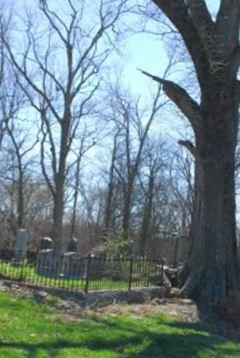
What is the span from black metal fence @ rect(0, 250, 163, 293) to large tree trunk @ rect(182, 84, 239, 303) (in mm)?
1801

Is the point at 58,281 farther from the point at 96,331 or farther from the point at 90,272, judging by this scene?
the point at 96,331

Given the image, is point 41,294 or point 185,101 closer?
point 41,294

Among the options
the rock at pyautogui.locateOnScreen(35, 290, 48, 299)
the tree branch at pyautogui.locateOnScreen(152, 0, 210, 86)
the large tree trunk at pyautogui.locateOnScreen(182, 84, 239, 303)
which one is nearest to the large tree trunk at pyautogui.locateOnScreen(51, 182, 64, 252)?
the large tree trunk at pyautogui.locateOnScreen(182, 84, 239, 303)

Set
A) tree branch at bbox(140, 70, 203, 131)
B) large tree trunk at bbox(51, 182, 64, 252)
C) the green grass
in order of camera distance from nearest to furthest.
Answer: the green grass < tree branch at bbox(140, 70, 203, 131) < large tree trunk at bbox(51, 182, 64, 252)

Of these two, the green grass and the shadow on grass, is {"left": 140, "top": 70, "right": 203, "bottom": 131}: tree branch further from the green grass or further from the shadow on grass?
the shadow on grass

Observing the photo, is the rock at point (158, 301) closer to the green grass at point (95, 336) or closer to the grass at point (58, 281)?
the grass at point (58, 281)

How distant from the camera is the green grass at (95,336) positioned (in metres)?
8.96

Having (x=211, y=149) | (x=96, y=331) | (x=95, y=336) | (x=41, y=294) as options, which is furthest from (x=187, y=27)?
(x=95, y=336)

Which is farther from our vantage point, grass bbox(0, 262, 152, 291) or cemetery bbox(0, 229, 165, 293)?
cemetery bbox(0, 229, 165, 293)

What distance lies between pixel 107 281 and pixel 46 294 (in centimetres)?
283

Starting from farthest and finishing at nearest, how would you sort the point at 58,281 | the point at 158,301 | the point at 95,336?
1. the point at 58,281
2. the point at 158,301
3. the point at 95,336

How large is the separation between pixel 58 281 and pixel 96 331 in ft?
18.5

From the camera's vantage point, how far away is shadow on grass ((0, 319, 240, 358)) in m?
9.10

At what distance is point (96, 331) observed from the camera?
10641mm
